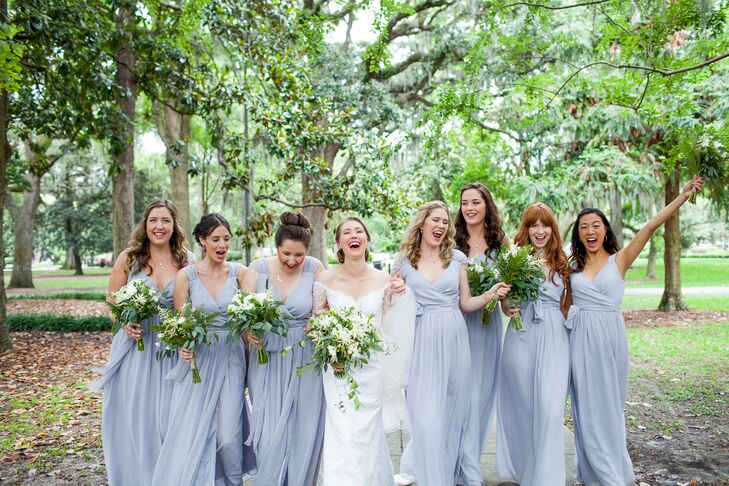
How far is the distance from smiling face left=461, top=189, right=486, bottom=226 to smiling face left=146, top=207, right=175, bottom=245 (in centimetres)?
267

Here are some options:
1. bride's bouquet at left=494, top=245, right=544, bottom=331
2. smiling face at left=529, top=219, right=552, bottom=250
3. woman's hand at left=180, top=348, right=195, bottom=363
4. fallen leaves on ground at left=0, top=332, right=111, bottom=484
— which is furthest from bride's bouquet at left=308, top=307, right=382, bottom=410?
fallen leaves on ground at left=0, top=332, right=111, bottom=484

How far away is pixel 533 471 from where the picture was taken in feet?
16.0

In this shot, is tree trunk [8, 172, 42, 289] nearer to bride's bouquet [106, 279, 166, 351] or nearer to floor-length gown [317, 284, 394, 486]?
bride's bouquet [106, 279, 166, 351]

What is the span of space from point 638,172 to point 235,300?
12.1 m

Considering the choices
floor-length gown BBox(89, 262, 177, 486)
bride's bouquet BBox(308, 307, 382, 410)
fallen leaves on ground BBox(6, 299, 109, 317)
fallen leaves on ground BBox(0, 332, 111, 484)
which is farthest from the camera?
fallen leaves on ground BBox(6, 299, 109, 317)

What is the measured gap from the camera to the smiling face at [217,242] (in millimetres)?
4832

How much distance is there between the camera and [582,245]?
17.8 ft

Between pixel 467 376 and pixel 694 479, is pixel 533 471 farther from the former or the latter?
pixel 694 479

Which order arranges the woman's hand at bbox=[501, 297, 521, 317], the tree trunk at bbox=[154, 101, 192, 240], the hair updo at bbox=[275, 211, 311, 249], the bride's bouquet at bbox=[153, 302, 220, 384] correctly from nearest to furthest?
the bride's bouquet at bbox=[153, 302, 220, 384], the hair updo at bbox=[275, 211, 311, 249], the woman's hand at bbox=[501, 297, 521, 317], the tree trunk at bbox=[154, 101, 192, 240]

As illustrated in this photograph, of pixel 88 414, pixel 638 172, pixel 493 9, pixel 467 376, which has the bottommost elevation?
pixel 88 414

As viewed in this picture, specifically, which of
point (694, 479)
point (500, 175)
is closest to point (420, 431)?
point (694, 479)

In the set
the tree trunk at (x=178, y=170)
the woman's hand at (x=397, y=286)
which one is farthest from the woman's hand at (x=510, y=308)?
the tree trunk at (x=178, y=170)

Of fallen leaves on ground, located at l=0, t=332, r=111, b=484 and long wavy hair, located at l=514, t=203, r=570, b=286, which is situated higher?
long wavy hair, located at l=514, t=203, r=570, b=286

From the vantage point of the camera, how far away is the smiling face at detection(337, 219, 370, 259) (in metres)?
4.81
